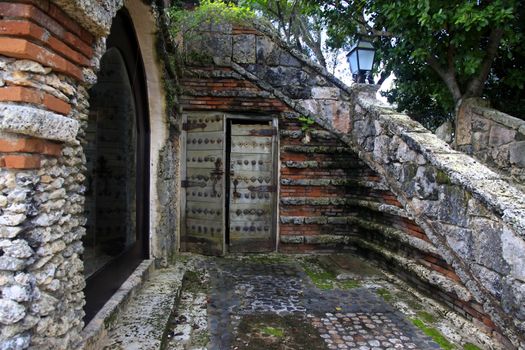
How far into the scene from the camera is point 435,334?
3373 millimetres

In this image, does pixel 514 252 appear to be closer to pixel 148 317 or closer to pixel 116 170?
pixel 148 317

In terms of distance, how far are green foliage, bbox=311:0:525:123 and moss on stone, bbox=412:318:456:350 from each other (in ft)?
13.1

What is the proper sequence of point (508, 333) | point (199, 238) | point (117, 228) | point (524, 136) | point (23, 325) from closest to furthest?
1. point (23, 325)
2. point (508, 333)
3. point (117, 228)
4. point (524, 136)
5. point (199, 238)

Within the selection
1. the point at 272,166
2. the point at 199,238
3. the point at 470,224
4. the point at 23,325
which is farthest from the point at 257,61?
the point at 23,325

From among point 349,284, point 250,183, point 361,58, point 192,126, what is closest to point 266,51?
point 361,58

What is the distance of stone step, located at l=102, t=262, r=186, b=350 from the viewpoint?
279cm

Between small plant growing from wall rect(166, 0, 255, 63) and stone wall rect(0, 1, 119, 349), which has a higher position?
small plant growing from wall rect(166, 0, 255, 63)

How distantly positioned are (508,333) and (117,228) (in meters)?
3.52

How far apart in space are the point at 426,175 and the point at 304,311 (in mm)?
1926

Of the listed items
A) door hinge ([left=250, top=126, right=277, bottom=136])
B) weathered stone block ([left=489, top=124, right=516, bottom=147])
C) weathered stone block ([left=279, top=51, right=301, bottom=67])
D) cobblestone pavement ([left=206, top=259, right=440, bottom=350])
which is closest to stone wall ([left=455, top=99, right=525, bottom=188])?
weathered stone block ([left=489, top=124, right=516, bottom=147])

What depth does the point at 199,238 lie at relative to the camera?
582 centimetres

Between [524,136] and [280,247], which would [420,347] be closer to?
[280,247]

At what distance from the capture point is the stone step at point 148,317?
2.79m

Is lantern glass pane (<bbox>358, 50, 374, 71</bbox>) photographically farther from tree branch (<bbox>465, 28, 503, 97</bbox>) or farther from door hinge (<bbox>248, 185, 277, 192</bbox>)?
→ door hinge (<bbox>248, 185, 277, 192</bbox>)
